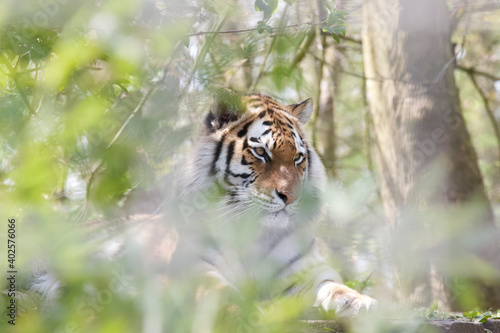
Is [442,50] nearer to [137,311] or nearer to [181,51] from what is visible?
[181,51]

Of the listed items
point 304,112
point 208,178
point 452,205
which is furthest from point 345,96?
point 208,178

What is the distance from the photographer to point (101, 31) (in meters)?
0.77

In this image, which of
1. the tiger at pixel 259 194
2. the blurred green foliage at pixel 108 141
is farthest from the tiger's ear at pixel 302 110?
the blurred green foliage at pixel 108 141

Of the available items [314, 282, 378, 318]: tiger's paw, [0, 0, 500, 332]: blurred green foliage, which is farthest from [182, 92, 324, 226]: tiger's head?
[0, 0, 500, 332]: blurred green foliage

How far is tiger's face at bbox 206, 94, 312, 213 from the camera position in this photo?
5.44ft

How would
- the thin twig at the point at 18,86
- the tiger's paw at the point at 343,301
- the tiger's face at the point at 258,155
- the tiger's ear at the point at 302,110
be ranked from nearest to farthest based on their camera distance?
the thin twig at the point at 18,86 → the tiger's paw at the point at 343,301 → the tiger's face at the point at 258,155 → the tiger's ear at the point at 302,110

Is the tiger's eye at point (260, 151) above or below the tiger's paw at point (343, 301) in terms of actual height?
above

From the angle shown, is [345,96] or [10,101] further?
[345,96]

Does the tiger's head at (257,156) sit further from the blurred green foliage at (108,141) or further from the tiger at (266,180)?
the blurred green foliage at (108,141)

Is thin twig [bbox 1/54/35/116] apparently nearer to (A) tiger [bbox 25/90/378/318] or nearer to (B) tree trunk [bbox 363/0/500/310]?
(A) tiger [bbox 25/90/378/318]

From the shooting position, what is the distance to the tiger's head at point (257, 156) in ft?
Result: 5.44

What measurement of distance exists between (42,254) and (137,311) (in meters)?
0.18

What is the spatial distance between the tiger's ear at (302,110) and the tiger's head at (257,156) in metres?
0.02

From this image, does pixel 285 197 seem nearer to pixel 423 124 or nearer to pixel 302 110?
pixel 302 110
